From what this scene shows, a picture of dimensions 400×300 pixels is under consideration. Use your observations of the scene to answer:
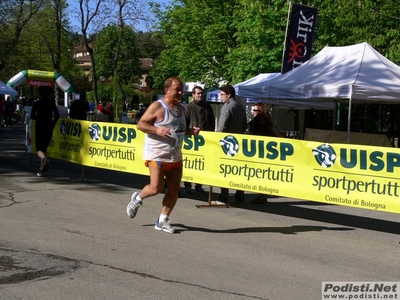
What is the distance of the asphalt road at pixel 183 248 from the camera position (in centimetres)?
619

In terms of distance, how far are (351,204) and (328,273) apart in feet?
7.18

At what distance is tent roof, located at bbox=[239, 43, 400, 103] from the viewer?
48.0ft

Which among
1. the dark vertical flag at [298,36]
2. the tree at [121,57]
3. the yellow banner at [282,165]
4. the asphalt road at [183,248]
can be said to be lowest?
the asphalt road at [183,248]

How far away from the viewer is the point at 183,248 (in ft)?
25.6

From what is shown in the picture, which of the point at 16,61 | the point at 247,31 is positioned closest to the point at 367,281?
the point at 247,31

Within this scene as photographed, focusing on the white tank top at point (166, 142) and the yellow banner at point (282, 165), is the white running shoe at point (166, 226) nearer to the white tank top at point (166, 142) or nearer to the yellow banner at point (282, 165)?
the white tank top at point (166, 142)

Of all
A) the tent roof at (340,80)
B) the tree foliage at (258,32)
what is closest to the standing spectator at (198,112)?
the tent roof at (340,80)

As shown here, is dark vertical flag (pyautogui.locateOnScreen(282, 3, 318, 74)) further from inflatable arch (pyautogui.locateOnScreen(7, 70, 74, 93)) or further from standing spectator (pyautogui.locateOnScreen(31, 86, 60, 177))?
inflatable arch (pyautogui.locateOnScreen(7, 70, 74, 93))

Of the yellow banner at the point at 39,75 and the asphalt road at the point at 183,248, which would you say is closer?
the asphalt road at the point at 183,248

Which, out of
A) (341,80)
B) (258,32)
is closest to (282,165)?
(341,80)

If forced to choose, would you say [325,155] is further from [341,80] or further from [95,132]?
[341,80]

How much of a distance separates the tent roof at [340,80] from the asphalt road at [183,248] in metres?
3.69

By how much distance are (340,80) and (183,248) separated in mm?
8578

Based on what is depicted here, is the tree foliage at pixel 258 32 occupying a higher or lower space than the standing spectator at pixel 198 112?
higher
